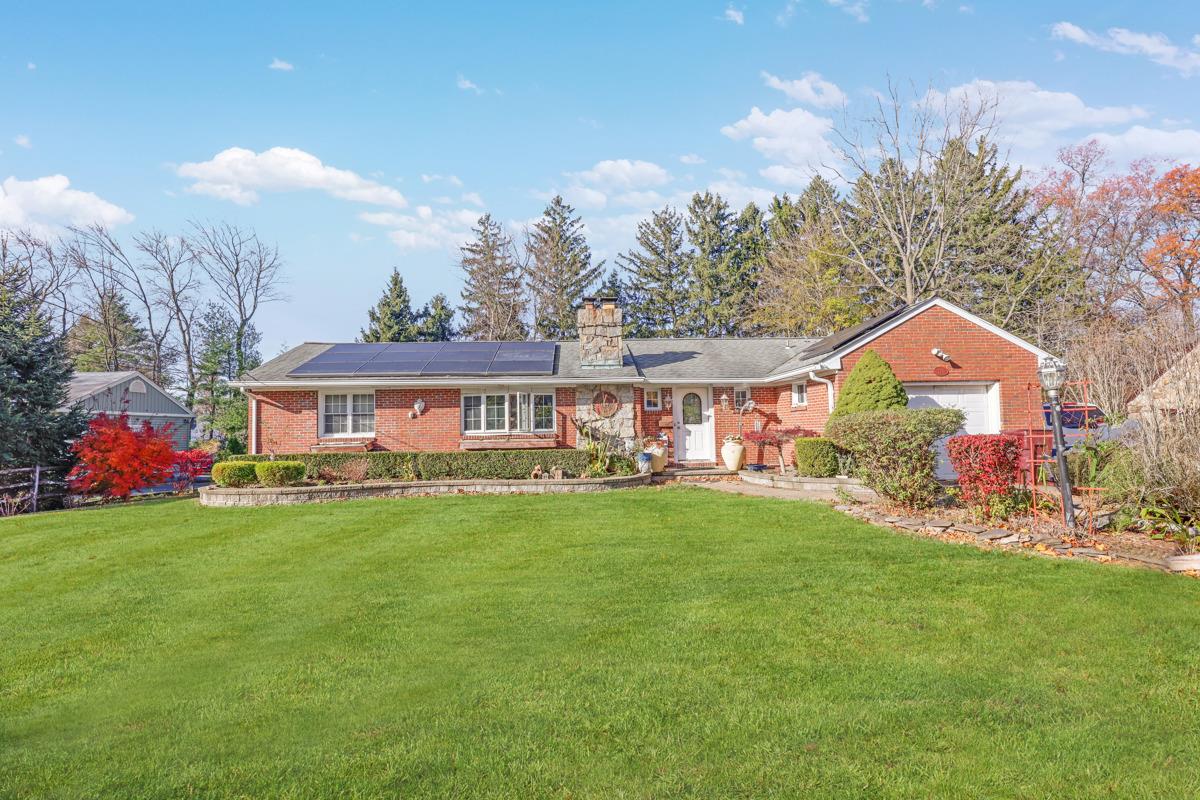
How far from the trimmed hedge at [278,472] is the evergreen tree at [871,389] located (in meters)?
11.6

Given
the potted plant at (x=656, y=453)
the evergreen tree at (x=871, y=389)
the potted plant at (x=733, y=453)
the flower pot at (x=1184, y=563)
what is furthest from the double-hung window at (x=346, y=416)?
the flower pot at (x=1184, y=563)

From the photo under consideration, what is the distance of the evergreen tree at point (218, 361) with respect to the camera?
87.2 feet

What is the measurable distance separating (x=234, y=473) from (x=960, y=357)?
1637 centimetres

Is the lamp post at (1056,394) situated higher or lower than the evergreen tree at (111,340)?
lower

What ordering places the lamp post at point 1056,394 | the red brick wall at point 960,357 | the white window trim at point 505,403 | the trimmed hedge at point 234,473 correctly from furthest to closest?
the white window trim at point 505,403 → the red brick wall at point 960,357 → the trimmed hedge at point 234,473 → the lamp post at point 1056,394

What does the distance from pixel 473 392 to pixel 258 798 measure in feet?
45.4

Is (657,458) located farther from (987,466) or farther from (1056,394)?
(1056,394)

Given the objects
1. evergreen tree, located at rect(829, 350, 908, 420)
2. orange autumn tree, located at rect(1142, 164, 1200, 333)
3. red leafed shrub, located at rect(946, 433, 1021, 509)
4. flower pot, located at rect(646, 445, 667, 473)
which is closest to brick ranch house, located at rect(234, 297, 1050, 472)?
evergreen tree, located at rect(829, 350, 908, 420)

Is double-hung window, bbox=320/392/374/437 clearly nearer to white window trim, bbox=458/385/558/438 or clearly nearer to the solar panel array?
the solar panel array

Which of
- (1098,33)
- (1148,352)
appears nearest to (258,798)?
(1148,352)

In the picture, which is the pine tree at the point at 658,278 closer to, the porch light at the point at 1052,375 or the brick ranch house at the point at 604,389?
the brick ranch house at the point at 604,389

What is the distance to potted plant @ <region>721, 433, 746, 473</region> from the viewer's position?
52.2 ft

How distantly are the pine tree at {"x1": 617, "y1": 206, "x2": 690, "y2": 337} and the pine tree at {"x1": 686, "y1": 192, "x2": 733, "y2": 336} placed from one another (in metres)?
0.76

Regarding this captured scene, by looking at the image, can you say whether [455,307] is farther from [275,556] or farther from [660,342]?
[275,556]
